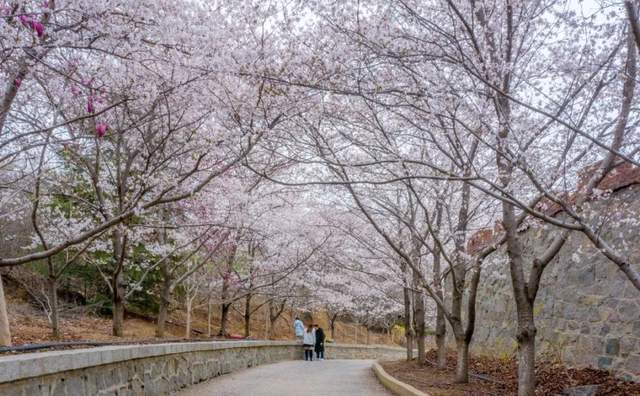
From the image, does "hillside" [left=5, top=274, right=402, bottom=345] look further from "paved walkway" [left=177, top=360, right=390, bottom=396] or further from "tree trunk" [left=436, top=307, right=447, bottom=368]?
"tree trunk" [left=436, top=307, right=447, bottom=368]

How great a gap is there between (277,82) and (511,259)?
3.60 metres

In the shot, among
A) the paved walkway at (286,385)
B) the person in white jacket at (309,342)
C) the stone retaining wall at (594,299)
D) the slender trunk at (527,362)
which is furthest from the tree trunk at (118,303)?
the person in white jacket at (309,342)

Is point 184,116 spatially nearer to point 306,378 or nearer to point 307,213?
point 306,378

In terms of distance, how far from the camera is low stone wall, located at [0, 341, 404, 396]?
13.3 feet

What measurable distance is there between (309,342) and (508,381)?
474 inches

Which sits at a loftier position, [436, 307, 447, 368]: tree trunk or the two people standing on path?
[436, 307, 447, 368]: tree trunk

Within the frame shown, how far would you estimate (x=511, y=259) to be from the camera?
260 inches

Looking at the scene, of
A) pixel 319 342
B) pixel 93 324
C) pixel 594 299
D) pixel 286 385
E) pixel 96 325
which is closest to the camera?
pixel 594 299

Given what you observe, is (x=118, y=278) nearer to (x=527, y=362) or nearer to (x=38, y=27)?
(x=38, y=27)

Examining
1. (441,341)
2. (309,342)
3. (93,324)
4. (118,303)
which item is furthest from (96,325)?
(441,341)

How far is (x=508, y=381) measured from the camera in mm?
8758

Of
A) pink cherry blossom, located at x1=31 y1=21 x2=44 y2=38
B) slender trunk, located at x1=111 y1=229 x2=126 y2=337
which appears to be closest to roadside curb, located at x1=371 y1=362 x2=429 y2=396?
slender trunk, located at x1=111 y1=229 x2=126 y2=337

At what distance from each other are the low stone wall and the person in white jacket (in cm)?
679

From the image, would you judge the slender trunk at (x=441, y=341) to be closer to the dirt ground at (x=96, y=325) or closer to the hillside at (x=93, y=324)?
the dirt ground at (x=96, y=325)
